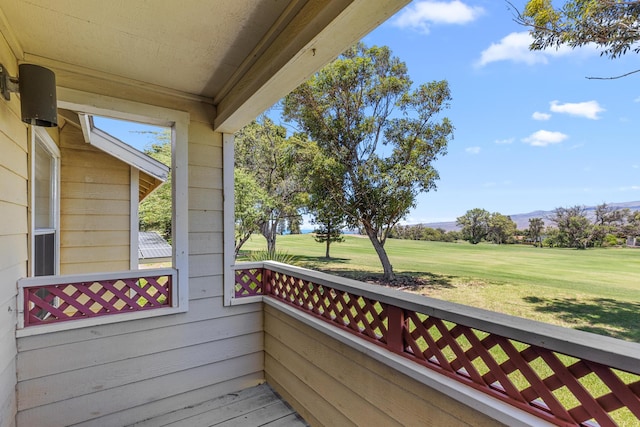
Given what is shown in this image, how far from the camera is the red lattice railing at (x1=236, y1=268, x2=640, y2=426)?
2.74 ft

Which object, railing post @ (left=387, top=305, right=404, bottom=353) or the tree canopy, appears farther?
the tree canopy

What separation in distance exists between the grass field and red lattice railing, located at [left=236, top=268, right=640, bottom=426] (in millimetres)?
3056

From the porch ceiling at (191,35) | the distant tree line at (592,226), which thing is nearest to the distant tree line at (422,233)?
the distant tree line at (592,226)

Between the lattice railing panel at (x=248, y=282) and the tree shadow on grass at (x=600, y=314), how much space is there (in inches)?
154

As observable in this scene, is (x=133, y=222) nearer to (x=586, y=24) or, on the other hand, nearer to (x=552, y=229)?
(x=586, y=24)

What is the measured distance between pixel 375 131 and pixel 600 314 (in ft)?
18.3

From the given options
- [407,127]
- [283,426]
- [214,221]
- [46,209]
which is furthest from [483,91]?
[46,209]

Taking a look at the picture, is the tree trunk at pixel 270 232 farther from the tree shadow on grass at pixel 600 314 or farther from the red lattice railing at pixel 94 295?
the red lattice railing at pixel 94 295

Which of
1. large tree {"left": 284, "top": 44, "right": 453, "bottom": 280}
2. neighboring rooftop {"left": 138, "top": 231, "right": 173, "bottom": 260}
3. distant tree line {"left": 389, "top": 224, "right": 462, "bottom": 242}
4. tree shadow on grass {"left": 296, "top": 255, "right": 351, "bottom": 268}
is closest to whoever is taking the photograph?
neighboring rooftop {"left": 138, "top": 231, "right": 173, "bottom": 260}

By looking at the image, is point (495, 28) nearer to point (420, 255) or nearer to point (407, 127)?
point (407, 127)

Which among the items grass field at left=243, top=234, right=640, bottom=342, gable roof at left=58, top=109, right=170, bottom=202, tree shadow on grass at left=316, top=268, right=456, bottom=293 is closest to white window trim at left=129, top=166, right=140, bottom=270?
gable roof at left=58, top=109, right=170, bottom=202

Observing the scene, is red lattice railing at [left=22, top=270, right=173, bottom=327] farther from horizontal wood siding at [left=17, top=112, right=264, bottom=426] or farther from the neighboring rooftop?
the neighboring rooftop

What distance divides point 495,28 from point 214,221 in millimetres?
6228

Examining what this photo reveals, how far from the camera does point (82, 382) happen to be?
1.90 m
